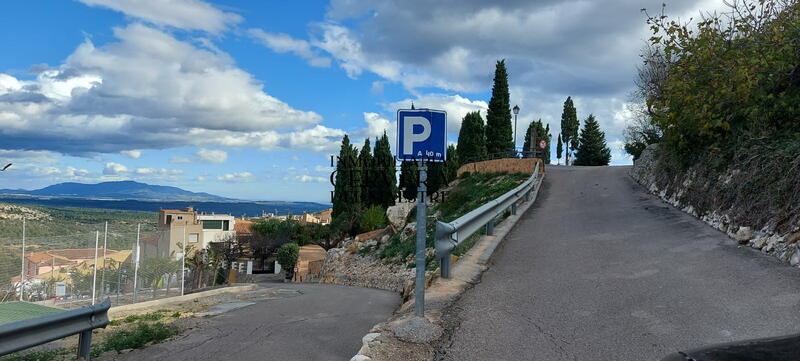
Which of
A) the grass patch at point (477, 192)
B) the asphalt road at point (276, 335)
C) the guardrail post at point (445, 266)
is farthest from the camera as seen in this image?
the grass patch at point (477, 192)

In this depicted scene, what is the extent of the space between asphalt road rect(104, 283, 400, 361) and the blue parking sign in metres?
2.29

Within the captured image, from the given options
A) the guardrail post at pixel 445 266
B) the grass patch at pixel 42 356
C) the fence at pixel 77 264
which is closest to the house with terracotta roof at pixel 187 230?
the fence at pixel 77 264

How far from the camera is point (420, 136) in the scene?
17.9ft

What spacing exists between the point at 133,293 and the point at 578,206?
42.2 ft

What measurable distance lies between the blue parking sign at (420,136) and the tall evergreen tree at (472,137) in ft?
177

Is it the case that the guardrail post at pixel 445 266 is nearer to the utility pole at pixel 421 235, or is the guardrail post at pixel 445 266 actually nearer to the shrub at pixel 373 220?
the utility pole at pixel 421 235

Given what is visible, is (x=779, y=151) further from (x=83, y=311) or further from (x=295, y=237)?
(x=295, y=237)

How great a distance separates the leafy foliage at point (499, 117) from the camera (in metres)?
57.8

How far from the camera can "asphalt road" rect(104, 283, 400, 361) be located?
227 inches

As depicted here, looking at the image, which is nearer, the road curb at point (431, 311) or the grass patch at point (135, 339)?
the road curb at point (431, 311)

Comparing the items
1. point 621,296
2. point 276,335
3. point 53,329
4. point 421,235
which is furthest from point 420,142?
point 53,329

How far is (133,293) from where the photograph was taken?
43.7 ft

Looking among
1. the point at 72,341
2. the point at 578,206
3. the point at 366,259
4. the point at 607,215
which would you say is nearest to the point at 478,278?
the point at 72,341

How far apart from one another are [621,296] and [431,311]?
239 centimetres
